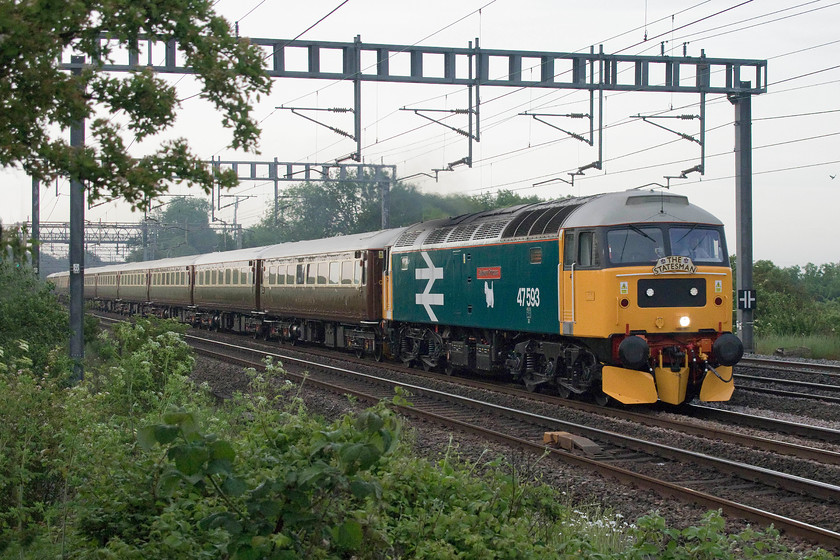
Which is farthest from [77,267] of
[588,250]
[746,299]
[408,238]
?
[746,299]

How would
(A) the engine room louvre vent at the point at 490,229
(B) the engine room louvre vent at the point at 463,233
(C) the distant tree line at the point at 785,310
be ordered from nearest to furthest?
(A) the engine room louvre vent at the point at 490,229 → (B) the engine room louvre vent at the point at 463,233 → (C) the distant tree line at the point at 785,310

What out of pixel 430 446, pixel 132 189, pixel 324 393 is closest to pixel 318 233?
pixel 324 393

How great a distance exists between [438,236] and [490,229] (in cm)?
230

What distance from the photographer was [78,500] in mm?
5238

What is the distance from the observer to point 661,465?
9234 millimetres

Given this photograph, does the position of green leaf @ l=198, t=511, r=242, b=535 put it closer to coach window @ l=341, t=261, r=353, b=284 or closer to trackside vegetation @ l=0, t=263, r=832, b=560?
trackside vegetation @ l=0, t=263, r=832, b=560

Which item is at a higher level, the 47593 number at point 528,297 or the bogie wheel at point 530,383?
the 47593 number at point 528,297

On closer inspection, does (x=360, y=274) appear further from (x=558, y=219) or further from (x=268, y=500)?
(x=268, y=500)

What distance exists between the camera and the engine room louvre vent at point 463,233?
16.1 meters

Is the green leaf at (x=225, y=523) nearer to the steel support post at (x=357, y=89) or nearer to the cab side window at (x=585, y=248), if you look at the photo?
the cab side window at (x=585, y=248)

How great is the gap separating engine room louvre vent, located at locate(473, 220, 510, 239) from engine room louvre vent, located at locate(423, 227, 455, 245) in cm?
140

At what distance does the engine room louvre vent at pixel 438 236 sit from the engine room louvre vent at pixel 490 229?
1401 millimetres

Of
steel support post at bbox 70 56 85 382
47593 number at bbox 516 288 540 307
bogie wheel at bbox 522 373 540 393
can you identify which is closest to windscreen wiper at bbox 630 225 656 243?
47593 number at bbox 516 288 540 307

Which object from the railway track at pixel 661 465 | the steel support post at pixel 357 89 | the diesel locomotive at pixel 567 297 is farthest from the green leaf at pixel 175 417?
the steel support post at pixel 357 89
